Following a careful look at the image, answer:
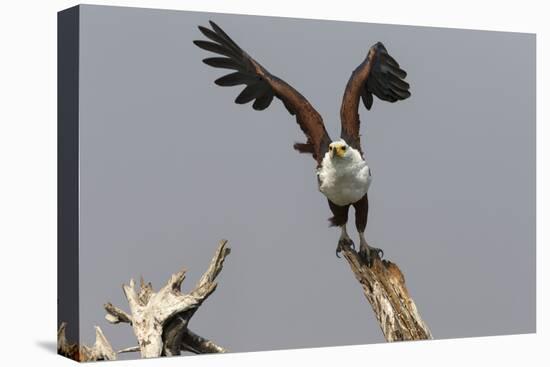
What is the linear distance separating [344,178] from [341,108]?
1.79 ft

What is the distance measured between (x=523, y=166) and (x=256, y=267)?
2504mm

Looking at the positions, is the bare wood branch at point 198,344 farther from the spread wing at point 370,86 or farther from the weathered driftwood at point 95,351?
the spread wing at point 370,86

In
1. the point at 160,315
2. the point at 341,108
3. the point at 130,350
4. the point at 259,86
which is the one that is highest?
the point at 259,86

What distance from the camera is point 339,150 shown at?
8.59m

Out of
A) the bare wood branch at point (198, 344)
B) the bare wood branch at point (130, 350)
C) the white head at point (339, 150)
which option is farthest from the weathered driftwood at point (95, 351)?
the white head at point (339, 150)

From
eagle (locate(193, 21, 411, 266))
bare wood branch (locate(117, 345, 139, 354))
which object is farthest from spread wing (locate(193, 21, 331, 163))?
bare wood branch (locate(117, 345, 139, 354))

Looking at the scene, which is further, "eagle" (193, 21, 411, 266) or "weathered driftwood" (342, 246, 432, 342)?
"weathered driftwood" (342, 246, 432, 342)

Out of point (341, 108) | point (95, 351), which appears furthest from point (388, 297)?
point (95, 351)

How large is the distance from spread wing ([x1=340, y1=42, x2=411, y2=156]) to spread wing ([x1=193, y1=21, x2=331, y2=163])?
0.22m

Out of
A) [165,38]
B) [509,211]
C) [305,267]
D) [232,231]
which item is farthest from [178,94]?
[509,211]

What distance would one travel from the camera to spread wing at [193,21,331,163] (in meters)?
8.45

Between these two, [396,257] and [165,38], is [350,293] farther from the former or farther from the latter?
[165,38]

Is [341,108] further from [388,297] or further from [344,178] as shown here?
[388,297]

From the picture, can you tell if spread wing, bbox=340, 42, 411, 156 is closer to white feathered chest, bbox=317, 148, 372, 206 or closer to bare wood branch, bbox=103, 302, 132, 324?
white feathered chest, bbox=317, 148, 372, 206
